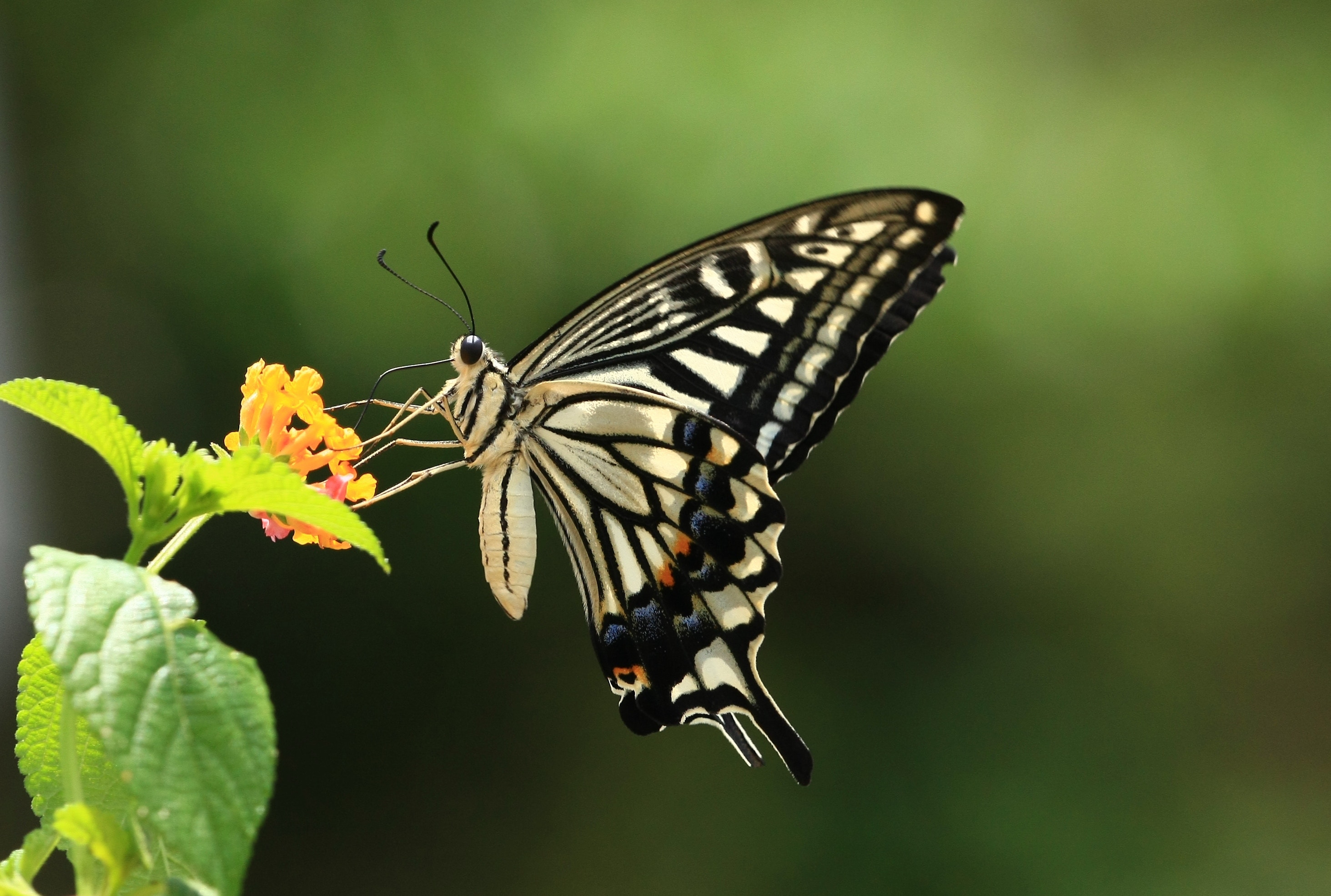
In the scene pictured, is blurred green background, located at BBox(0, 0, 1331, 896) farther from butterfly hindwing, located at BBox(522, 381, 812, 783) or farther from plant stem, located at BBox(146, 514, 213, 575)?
plant stem, located at BBox(146, 514, 213, 575)

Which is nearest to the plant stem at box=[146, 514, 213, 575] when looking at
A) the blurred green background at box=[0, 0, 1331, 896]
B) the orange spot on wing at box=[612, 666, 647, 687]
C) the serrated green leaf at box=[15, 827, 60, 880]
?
the serrated green leaf at box=[15, 827, 60, 880]

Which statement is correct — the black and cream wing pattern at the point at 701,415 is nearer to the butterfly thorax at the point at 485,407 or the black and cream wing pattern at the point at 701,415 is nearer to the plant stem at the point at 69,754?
the butterfly thorax at the point at 485,407

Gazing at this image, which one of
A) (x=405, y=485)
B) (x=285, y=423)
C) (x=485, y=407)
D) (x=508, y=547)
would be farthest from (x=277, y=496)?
(x=485, y=407)

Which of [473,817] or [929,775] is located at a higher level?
[473,817]

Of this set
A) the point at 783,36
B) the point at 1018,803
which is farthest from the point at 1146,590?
the point at 783,36

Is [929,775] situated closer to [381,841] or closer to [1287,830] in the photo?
[1287,830]

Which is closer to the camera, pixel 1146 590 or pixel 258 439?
pixel 258 439

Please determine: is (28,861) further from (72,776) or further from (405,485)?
(405,485)
